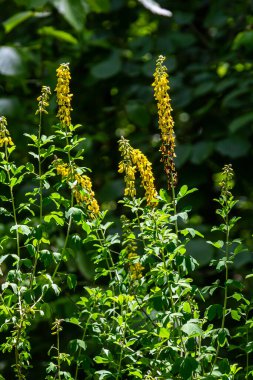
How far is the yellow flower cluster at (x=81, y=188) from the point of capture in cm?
146

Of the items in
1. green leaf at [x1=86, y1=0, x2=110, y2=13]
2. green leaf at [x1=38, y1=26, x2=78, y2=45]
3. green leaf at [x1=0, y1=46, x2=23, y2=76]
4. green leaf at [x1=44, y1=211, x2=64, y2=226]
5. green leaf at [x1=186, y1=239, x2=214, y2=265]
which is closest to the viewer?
green leaf at [x1=44, y1=211, x2=64, y2=226]

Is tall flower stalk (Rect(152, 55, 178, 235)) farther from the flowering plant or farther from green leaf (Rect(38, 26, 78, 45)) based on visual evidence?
green leaf (Rect(38, 26, 78, 45))

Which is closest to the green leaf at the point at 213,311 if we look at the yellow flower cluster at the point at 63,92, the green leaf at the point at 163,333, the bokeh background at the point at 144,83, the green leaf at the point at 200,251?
the green leaf at the point at 163,333

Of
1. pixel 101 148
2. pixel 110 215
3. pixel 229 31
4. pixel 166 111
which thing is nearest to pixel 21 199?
pixel 110 215

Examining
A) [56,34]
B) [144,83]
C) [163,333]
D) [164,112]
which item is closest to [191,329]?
[163,333]

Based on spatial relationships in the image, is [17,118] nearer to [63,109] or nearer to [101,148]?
[101,148]

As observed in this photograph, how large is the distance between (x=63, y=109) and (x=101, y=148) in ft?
6.69

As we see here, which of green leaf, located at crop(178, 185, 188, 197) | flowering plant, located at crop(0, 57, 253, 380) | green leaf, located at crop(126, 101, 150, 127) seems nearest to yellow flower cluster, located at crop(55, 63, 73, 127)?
flowering plant, located at crop(0, 57, 253, 380)

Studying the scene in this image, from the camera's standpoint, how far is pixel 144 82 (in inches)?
135

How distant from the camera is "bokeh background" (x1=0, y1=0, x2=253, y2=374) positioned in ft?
9.96

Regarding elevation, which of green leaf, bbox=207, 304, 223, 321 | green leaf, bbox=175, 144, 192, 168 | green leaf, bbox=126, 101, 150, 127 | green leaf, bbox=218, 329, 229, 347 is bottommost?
green leaf, bbox=175, 144, 192, 168

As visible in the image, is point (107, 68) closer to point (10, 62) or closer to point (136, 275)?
point (10, 62)

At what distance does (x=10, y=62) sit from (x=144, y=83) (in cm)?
69

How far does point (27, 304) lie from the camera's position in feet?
4.84
